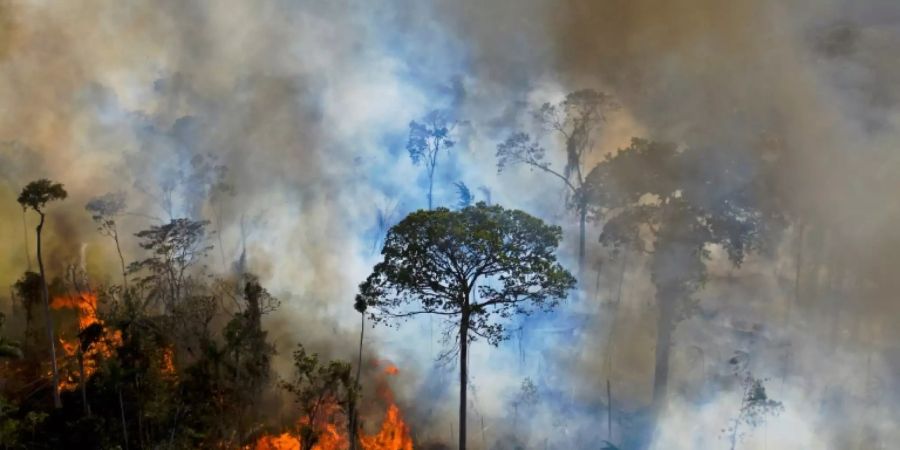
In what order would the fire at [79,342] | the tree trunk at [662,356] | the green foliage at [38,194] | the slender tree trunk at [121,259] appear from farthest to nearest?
the slender tree trunk at [121,259]
the fire at [79,342]
the green foliage at [38,194]
the tree trunk at [662,356]

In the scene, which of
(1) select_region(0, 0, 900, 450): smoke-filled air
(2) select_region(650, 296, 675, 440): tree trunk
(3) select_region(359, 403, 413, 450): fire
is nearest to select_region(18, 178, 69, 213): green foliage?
(1) select_region(0, 0, 900, 450): smoke-filled air

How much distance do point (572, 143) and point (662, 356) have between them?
12.2 meters

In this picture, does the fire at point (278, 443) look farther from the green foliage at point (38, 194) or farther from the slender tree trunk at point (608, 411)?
the green foliage at point (38, 194)

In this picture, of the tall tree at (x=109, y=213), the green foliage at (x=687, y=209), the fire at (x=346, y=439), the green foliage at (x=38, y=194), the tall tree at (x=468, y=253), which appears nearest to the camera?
the tall tree at (x=468, y=253)

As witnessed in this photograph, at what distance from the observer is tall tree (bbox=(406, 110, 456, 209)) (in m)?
34.3

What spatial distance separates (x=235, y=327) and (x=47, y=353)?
48.3ft

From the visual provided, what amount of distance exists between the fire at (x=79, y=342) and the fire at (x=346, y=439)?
31.2ft

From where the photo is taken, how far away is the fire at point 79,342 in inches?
1225

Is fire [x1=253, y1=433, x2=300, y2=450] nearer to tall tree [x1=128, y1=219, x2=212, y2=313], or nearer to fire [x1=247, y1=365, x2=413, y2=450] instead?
fire [x1=247, y1=365, x2=413, y2=450]

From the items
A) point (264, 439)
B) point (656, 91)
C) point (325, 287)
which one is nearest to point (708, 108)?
point (656, 91)

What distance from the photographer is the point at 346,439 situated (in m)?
27.3

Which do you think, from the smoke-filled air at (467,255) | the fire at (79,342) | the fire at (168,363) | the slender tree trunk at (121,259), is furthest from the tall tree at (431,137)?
the fire at (79,342)

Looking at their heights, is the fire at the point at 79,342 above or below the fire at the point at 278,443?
above

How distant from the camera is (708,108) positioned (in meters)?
28.8
